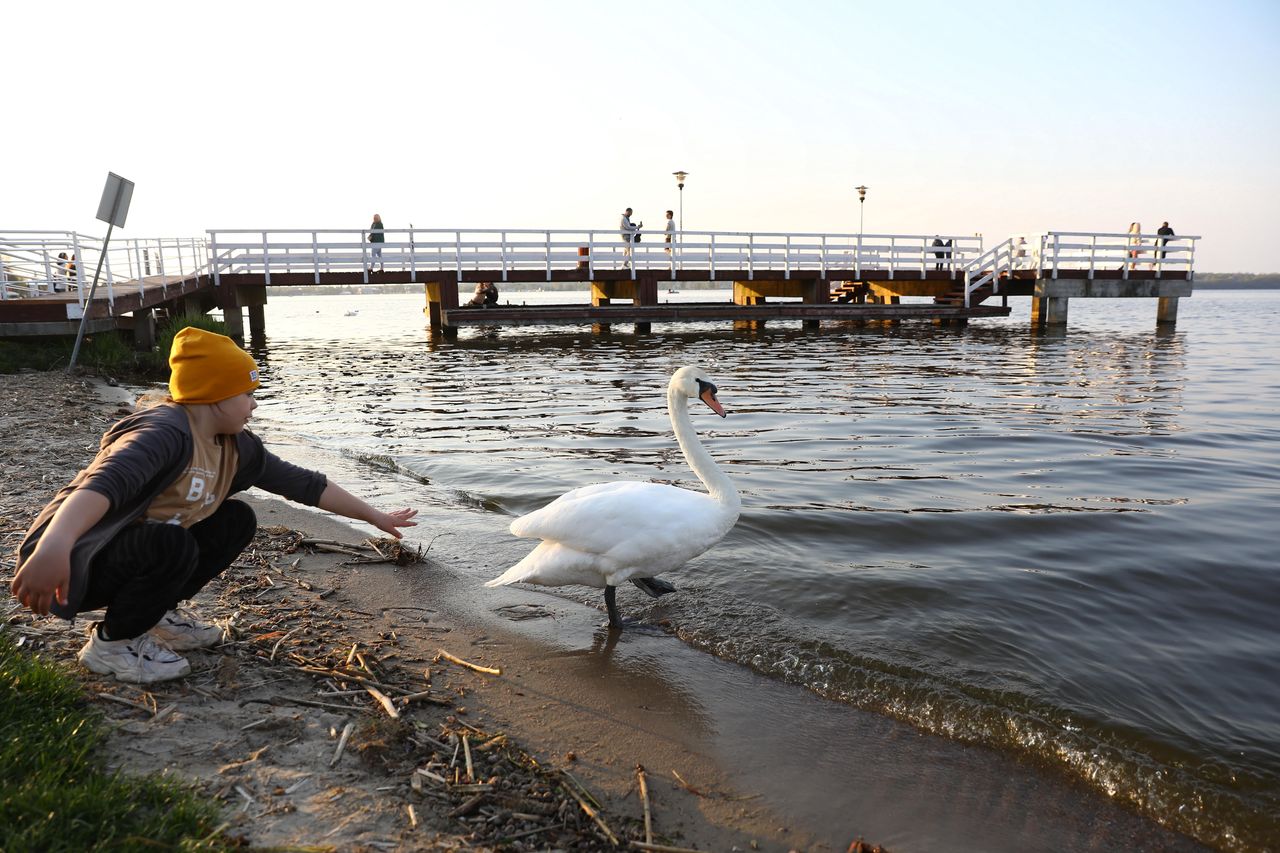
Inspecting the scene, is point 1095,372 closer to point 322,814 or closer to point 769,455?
point 769,455

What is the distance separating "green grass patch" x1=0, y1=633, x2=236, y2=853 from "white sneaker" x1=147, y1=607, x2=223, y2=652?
2.12ft

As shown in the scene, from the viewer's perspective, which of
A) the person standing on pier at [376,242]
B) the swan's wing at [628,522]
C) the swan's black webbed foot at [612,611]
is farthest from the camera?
the person standing on pier at [376,242]

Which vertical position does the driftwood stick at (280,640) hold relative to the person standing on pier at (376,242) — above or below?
below

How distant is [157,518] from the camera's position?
3000mm

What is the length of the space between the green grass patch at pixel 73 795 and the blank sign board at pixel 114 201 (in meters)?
11.2

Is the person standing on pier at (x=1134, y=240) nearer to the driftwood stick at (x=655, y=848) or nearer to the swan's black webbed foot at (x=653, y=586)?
the swan's black webbed foot at (x=653, y=586)

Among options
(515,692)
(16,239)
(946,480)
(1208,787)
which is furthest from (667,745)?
(16,239)

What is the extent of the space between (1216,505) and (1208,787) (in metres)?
4.66

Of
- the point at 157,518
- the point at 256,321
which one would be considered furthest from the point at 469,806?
the point at 256,321

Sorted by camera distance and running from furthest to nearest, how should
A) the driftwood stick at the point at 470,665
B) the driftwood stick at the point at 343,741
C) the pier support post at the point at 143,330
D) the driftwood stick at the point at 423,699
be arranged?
the pier support post at the point at 143,330 < the driftwood stick at the point at 470,665 < the driftwood stick at the point at 423,699 < the driftwood stick at the point at 343,741

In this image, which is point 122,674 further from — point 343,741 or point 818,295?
point 818,295

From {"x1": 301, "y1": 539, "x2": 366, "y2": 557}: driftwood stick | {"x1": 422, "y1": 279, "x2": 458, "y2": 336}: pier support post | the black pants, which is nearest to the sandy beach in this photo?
the black pants

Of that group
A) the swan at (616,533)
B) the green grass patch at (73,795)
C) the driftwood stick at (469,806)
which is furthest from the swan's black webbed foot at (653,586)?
the green grass patch at (73,795)

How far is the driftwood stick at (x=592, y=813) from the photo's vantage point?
2.55 m
